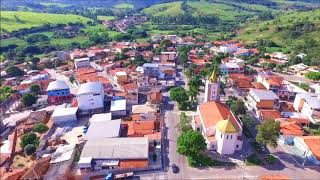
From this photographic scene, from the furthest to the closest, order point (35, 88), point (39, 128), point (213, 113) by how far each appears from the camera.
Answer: point (35, 88), point (39, 128), point (213, 113)

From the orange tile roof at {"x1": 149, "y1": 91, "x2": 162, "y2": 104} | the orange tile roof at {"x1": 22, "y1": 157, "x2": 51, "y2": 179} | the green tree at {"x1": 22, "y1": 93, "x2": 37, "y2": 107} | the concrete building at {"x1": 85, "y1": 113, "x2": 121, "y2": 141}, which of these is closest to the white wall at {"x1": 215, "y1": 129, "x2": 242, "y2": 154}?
the concrete building at {"x1": 85, "y1": 113, "x2": 121, "y2": 141}

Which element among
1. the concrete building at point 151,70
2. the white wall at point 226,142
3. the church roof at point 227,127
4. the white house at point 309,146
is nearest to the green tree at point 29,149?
the white wall at point 226,142

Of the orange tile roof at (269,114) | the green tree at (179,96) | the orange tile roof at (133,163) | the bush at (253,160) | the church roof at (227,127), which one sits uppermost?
the church roof at (227,127)

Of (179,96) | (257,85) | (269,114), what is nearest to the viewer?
(269,114)

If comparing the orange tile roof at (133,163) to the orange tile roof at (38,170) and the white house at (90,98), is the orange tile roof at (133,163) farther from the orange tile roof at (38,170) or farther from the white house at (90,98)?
the white house at (90,98)

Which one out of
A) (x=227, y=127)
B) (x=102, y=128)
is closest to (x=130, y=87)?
(x=102, y=128)

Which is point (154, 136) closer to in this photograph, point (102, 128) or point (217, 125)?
point (102, 128)

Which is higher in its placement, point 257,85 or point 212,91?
point 212,91
